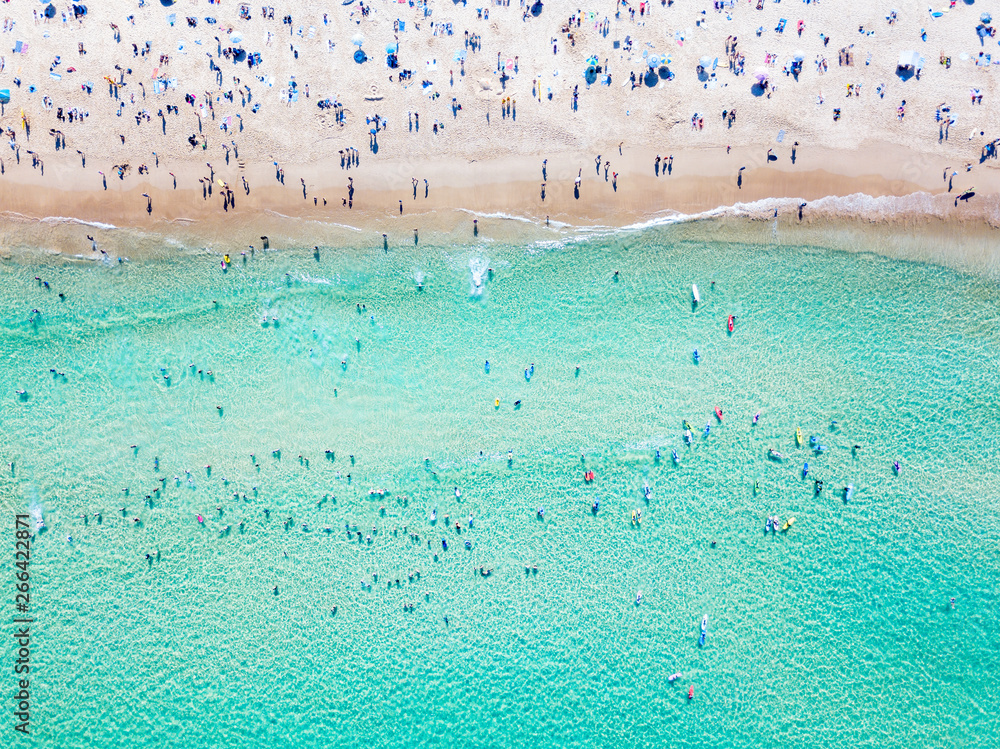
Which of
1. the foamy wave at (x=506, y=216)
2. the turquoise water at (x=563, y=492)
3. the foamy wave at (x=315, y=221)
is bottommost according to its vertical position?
the turquoise water at (x=563, y=492)

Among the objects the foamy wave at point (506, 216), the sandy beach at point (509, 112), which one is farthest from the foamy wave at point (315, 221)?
the foamy wave at point (506, 216)

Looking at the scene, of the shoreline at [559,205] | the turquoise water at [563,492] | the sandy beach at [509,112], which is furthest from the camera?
the turquoise water at [563,492]

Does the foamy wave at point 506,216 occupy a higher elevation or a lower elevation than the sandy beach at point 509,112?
lower

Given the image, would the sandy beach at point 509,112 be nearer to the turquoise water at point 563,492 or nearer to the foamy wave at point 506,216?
the foamy wave at point 506,216

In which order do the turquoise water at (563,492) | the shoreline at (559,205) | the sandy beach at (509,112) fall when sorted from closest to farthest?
the sandy beach at (509,112) → the shoreline at (559,205) → the turquoise water at (563,492)

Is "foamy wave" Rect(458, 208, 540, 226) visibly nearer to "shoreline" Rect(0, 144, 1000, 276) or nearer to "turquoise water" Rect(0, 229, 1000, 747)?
"shoreline" Rect(0, 144, 1000, 276)

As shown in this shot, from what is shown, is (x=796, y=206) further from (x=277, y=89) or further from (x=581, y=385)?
(x=277, y=89)

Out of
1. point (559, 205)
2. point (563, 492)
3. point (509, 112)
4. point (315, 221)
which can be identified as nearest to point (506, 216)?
point (559, 205)

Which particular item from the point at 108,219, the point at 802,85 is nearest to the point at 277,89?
the point at 108,219
